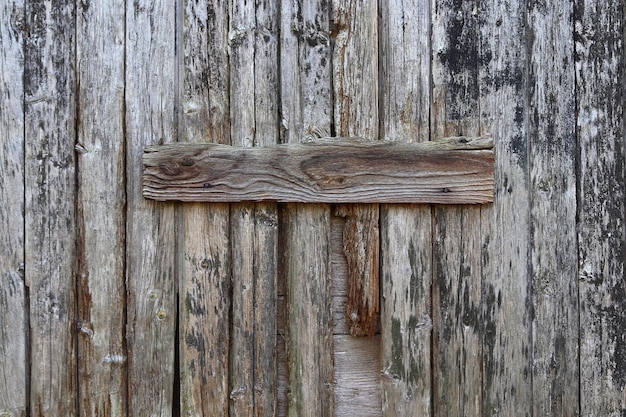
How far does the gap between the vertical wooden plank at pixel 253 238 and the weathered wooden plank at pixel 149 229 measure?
0.77 ft

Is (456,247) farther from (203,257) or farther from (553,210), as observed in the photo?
(203,257)

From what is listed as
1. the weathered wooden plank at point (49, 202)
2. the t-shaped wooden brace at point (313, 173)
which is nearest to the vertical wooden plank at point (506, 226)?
the t-shaped wooden brace at point (313, 173)

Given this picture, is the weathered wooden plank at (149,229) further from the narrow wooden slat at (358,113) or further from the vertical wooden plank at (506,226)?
the vertical wooden plank at (506,226)

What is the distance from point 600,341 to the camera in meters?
2.15

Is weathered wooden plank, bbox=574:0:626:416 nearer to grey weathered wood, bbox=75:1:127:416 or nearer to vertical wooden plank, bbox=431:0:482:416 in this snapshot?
vertical wooden plank, bbox=431:0:482:416

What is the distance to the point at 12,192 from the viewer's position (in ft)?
6.78

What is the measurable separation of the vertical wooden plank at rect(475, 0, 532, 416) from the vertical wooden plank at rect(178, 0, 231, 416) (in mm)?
983

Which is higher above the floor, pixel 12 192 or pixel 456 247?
pixel 12 192

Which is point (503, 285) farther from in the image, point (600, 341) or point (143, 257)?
point (143, 257)

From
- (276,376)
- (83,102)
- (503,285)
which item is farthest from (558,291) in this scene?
(83,102)

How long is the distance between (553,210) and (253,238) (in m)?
1.14

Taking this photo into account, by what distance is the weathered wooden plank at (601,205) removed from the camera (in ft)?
7.03

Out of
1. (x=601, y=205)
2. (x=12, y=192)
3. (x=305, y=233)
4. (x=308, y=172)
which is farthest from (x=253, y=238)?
(x=601, y=205)

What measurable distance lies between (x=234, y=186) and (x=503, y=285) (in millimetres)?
1076
